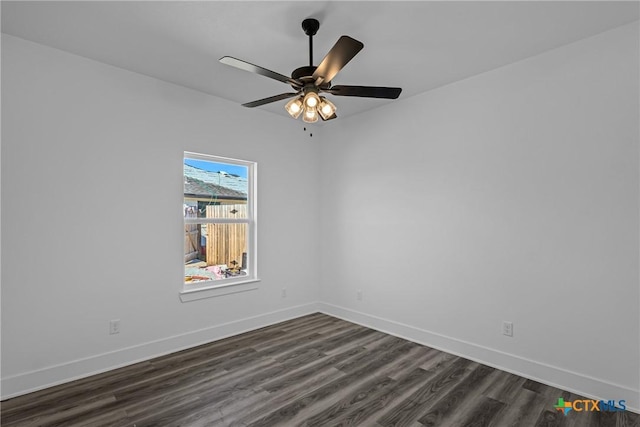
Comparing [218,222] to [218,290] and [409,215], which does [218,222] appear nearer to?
[218,290]

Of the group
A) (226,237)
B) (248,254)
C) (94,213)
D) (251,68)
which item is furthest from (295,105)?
(248,254)

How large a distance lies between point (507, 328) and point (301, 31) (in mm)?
3012

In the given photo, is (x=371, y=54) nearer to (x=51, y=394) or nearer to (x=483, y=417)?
(x=483, y=417)

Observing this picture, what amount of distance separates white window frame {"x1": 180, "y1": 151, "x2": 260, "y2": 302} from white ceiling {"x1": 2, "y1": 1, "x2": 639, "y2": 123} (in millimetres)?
1043

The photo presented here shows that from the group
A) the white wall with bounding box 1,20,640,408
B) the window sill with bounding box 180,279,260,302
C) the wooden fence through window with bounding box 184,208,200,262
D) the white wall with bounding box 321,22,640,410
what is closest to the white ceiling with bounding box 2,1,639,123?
the white wall with bounding box 1,20,640,408

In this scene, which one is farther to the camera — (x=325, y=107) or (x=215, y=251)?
(x=215, y=251)

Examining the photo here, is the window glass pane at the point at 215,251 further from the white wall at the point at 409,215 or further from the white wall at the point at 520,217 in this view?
the white wall at the point at 520,217

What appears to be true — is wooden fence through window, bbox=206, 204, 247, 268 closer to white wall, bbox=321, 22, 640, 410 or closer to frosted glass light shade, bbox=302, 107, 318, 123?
white wall, bbox=321, 22, 640, 410

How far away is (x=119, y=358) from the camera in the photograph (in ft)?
9.55

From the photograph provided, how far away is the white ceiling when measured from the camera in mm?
2141

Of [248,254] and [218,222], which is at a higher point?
[218,222]

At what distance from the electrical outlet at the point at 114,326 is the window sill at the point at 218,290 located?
59cm

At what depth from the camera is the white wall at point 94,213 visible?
2473 millimetres

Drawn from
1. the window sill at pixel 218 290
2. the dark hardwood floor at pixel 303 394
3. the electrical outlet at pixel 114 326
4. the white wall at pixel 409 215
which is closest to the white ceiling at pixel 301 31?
the white wall at pixel 409 215
